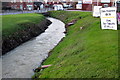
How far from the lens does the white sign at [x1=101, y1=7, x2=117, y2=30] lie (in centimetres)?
2661

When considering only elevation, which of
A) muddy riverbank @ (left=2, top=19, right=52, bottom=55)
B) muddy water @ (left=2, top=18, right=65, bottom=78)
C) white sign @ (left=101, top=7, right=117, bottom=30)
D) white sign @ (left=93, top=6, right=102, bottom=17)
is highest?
white sign @ (left=93, top=6, right=102, bottom=17)

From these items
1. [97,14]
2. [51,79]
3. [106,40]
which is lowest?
[51,79]

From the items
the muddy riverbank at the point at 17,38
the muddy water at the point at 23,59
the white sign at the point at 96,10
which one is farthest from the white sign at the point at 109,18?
the white sign at the point at 96,10

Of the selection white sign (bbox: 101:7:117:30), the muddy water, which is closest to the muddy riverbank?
the muddy water

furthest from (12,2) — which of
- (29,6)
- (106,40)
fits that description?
(106,40)

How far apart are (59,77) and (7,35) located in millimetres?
18801

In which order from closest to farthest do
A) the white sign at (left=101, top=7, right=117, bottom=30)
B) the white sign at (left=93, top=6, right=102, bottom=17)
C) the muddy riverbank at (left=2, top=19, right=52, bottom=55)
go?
1. the white sign at (left=101, top=7, right=117, bottom=30)
2. the muddy riverbank at (left=2, top=19, right=52, bottom=55)
3. the white sign at (left=93, top=6, right=102, bottom=17)

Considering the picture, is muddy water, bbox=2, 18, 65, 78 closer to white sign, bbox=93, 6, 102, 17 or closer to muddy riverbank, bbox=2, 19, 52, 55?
muddy riverbank, bbox=2, 19, 52, 55

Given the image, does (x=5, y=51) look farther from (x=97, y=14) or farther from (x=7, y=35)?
(x=97, y=14)

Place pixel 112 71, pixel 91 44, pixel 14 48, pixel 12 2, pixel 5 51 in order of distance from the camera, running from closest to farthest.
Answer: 1. pixel 112 71
2. pixel 91 44
3. pixel 5 51
4. pixel 14 48
5. pixel 12 2

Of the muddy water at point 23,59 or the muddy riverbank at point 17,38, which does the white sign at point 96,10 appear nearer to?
the muddy riverbank at point 17,38

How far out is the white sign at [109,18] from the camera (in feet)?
87.3

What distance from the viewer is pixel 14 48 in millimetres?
30938

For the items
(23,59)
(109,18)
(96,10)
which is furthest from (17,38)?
(96,10)
